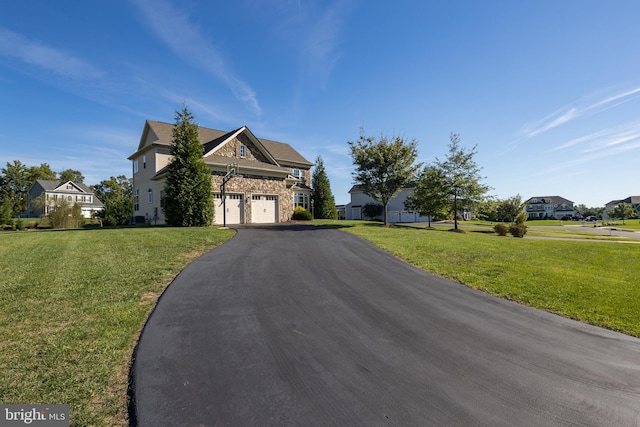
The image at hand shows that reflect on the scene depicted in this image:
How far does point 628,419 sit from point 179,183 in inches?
780

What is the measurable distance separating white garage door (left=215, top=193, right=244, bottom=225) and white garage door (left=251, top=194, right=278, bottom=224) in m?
1.07

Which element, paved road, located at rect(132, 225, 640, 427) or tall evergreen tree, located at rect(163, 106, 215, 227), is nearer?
paved road, located at rect(132, 225, 640, 427)

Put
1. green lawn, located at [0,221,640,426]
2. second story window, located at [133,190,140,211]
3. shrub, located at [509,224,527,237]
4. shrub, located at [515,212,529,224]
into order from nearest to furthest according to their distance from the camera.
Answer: green lawn, located at [0,221,640,426]
shrub, located at [509,224,527,237]
second story window, located at [133,190,140,211]
shrub, located at [515,212,529,224]

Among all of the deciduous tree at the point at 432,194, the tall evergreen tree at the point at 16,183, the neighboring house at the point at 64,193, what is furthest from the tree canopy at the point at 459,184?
the tall evergreen tree at the point at 16,183

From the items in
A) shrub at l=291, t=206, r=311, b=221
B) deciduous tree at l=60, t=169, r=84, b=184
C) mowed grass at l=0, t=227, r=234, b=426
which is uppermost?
deciduous tree at l=60, t=169, r=84, b=184

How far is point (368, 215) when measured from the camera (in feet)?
143

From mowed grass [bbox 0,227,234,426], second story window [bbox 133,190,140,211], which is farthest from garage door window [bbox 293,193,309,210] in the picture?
mowed grass [bbox 0,227,234,426]

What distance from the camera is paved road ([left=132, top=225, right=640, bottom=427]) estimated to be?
2.81 metres

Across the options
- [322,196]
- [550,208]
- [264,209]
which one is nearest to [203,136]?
[264,209]

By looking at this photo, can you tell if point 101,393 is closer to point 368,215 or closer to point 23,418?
point 23,418

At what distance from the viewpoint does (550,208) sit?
298ft

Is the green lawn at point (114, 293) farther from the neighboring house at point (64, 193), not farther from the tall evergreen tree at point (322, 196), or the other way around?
the neighboring house at point (64, 193)

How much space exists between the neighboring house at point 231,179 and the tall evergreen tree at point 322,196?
6.51 metres

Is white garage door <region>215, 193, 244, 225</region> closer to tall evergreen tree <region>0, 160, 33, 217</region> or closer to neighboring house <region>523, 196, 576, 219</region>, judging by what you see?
tall evergreen tree <region>0, 160, 33, 217</region>
